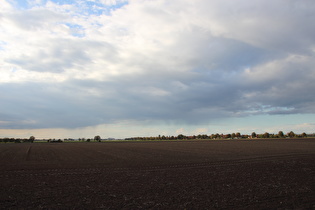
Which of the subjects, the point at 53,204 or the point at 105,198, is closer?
the point at 53,204

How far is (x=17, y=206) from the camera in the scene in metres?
11.4

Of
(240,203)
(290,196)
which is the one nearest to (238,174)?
(290,196)

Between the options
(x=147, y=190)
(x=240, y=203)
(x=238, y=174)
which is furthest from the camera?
(x=238, y=174)

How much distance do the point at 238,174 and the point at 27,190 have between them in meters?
15.6

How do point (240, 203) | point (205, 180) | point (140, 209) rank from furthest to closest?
1. point (205, 180)
2. point (240, 203)
3. point (140, 209)

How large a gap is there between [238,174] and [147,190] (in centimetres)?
923

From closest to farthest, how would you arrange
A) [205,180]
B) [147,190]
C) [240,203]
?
[240,203] → [147,190] → [205,180]

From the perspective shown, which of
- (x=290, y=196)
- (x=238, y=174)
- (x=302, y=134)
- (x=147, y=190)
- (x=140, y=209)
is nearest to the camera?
(x=140, y=209)

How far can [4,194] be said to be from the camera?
1378 centimetres

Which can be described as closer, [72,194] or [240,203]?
[240,203]

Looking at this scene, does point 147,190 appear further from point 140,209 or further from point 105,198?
point 140,209

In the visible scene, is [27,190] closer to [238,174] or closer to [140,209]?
[140,209]

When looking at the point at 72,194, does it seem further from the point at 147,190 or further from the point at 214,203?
the point at 214,203

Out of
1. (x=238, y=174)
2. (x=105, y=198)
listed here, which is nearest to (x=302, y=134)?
(x=238, y=174)
